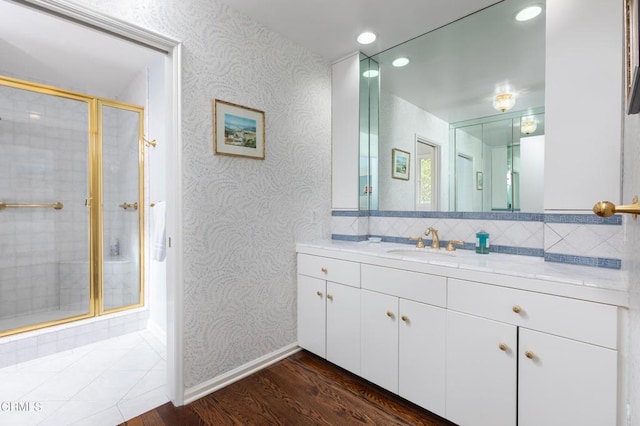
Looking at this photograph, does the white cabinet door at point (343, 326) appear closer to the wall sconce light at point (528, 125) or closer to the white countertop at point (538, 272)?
the white countertop at point (538, 272)

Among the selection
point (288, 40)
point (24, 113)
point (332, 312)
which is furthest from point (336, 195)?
point (24, 113)

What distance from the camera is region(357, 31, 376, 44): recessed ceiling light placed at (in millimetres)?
2260

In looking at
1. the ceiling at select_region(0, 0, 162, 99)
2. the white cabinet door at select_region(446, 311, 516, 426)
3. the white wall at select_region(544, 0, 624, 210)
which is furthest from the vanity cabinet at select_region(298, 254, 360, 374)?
the ceiling at select_region(0, 0, 162, 99)

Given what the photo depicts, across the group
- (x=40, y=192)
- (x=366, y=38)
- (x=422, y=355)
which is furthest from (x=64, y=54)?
(x=422, y=355)

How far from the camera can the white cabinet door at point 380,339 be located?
177cm

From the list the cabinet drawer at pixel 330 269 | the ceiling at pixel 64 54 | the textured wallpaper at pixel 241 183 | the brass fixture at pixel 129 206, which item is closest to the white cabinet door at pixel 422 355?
the cabinet drawer at pixel 330 269

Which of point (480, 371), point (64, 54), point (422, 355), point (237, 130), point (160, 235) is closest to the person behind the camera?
point (480, 371)

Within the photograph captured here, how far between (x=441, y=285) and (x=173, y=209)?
1585 mm

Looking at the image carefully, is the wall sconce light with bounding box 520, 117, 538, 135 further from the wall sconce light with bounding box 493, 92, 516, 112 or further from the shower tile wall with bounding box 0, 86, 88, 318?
the shower tile wall with bounding box 0, 86, 88, 318

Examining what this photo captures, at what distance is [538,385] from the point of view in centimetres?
128

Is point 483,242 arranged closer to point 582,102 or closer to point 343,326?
point 582,102

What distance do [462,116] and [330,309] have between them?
1.69 meters

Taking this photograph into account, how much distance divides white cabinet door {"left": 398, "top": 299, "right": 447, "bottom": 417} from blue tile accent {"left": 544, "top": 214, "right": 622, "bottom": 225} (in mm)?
793

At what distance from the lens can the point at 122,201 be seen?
10.1 feet
